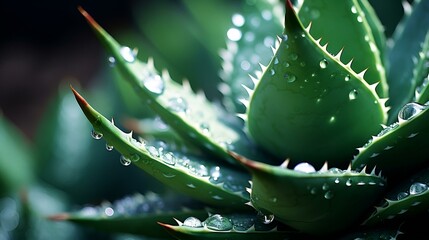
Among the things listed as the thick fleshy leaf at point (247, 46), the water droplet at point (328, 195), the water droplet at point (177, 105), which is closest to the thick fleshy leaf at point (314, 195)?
the water droplet at point (328, 195)

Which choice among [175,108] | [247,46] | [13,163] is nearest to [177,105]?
[175,108]

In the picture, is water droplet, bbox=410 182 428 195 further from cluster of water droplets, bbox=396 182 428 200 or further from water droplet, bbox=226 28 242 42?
water droplet, bbox=226 28 242 42

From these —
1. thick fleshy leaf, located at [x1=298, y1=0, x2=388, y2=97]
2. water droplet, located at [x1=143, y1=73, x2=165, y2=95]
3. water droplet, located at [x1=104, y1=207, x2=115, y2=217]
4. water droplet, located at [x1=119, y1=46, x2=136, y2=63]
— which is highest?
thick fleshy leaf, located at [x1=298, y1=0, x2=388, y2=97]

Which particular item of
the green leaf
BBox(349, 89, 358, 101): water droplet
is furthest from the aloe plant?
the green leaf

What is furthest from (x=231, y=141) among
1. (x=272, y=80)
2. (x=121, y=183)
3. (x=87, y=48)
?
(x=87, y=48)

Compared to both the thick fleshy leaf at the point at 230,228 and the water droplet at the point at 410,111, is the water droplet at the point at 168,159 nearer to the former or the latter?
the thick fleshy leaf at the point at 230,228

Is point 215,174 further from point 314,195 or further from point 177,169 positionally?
point 314,195
